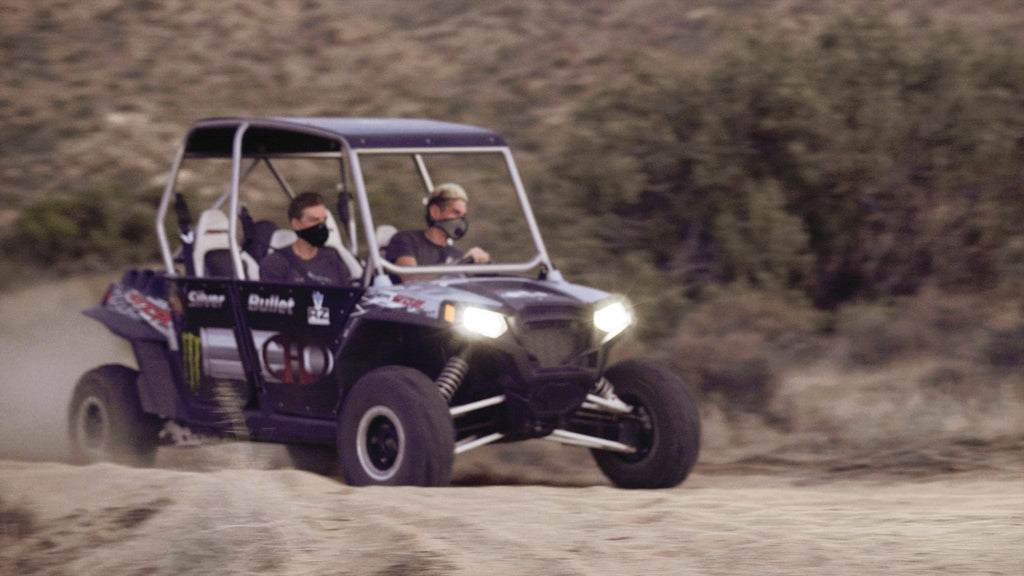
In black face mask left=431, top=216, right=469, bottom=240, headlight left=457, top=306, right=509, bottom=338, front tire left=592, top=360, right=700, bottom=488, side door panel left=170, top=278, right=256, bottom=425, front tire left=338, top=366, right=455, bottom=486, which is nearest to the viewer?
front tire left=338, top=366, right=455, bottom=486

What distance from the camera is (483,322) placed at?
6.48m

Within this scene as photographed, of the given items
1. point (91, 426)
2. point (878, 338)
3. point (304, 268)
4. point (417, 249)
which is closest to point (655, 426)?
point (417, 249)

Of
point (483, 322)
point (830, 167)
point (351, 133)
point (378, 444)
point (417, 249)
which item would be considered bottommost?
point (378, 444)

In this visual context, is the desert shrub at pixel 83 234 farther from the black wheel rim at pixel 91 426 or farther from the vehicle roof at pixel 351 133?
the vehicle roof at pixel 351 133

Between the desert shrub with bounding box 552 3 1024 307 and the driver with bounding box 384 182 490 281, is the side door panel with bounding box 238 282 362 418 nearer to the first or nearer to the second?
the driver with bounding box 384 182 490 281

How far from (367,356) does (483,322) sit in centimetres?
91

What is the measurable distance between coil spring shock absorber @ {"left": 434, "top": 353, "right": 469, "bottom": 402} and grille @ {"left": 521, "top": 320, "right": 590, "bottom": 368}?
→ 0.37 m

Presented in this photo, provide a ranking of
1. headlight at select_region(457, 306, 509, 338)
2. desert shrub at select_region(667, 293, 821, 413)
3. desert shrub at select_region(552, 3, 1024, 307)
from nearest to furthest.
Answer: headlight at select_region(457, 306, 509, 338) → desert shrub at select_region(667, 293, 821, 413) → desert shrub at select_region(552, 3, 1024, 307)

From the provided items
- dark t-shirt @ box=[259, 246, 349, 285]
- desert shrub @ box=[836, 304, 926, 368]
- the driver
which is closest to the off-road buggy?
dark t-shirt @ box=[259, 246, 349, 285]

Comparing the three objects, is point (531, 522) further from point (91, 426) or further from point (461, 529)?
point (91, 426)

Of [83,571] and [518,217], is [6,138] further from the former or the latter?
[83,571]

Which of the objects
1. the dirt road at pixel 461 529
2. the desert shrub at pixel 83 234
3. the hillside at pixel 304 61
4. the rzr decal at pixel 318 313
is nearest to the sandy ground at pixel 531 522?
the dirt road at pixel 461 529

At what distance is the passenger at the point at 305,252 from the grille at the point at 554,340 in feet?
4.69

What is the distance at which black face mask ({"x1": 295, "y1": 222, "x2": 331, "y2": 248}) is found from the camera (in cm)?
763
